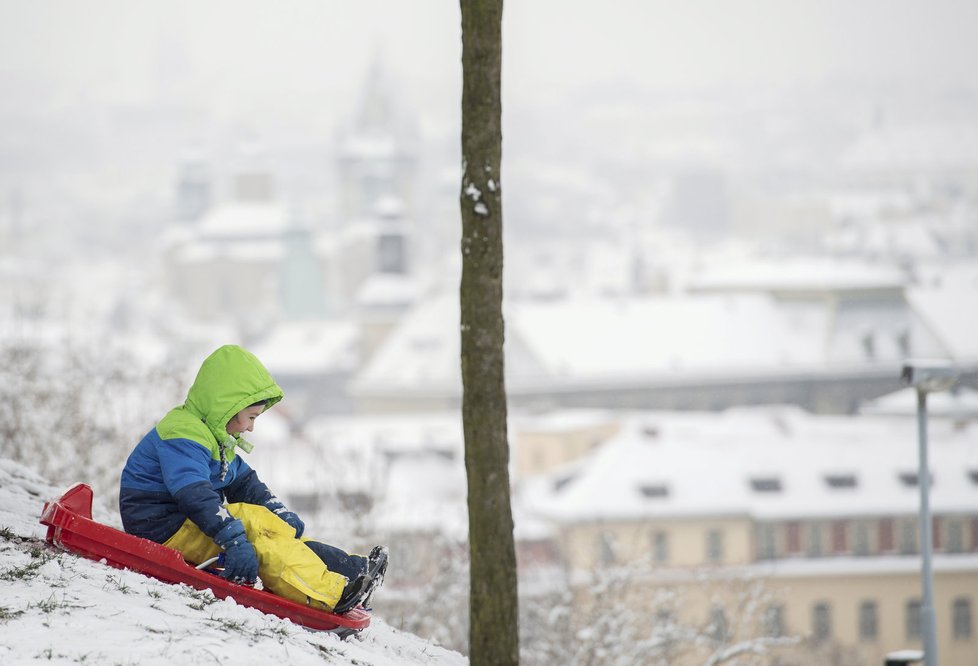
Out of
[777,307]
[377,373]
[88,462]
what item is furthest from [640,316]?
[88,462]

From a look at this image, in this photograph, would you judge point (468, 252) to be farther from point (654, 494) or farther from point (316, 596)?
point (654, 494)

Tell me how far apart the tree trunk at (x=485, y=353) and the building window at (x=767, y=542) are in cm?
4944

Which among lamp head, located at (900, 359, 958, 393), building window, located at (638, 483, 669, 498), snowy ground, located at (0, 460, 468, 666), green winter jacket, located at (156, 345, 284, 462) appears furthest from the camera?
building window, located at (638, 483, 669, 498)

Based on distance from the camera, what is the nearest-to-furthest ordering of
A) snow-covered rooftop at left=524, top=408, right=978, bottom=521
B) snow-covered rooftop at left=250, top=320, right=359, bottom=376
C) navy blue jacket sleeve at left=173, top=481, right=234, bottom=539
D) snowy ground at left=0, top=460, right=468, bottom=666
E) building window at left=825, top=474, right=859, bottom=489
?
snowy ground at left=0, top=460, right=468, bottom=666 < navy blue jacket sleeve at left=173, top=481, right=234, bottom=539 < snow-covered rooftop at left=524, top=408, right=978, bottom=521 < building window at left=825, top=474, right=859, bottom=489 < snow-covered rooftop at left=250, top=320, right=359, bottom=376

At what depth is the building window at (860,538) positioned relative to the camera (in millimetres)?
54844

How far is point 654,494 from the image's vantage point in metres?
58.4

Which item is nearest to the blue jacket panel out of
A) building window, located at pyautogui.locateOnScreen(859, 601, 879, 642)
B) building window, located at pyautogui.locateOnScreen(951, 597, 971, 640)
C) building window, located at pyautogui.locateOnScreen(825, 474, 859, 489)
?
building window, located at pyautogui.locateOnScreen(859, 601, 879, 642)

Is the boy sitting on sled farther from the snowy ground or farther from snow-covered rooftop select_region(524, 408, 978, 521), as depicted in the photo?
snow-covered rooftop select_region(524, 408, 978, 521)

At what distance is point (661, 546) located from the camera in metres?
54.8

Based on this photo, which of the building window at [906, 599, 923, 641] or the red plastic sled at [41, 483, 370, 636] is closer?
Result: the red plastic sled at [41, 483, 370, 636]

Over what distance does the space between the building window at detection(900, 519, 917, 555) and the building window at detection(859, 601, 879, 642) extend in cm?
307

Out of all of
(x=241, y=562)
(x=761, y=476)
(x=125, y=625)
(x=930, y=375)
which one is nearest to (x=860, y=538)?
(x=761, y=476)

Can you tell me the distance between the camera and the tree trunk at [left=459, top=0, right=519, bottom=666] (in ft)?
22.5

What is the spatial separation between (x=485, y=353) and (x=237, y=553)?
136 centimetres
